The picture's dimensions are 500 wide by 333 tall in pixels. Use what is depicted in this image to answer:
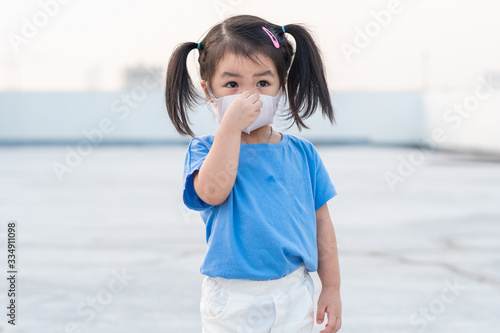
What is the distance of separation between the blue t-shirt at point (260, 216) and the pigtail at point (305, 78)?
17 centimetres

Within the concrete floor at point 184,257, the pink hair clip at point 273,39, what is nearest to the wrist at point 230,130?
the pink hair clip at point 273,39

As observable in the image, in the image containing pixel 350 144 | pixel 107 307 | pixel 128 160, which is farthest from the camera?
pixel 350 144

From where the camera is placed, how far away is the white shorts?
163 centimetres

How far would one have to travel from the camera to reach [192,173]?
5.47 ft

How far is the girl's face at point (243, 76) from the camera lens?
1.67 metres

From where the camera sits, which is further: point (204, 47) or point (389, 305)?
point (389, 305)

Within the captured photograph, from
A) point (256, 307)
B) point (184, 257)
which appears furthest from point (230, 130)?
point (184, 257)

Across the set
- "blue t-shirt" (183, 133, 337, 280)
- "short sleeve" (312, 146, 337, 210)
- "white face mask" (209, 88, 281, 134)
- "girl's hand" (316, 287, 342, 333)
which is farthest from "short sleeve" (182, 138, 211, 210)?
"girl's hand" (316, 287, 342, 333)

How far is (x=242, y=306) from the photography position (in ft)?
5.34

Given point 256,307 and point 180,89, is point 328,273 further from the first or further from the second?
point 180,89

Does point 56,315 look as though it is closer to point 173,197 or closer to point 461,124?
point 173,197

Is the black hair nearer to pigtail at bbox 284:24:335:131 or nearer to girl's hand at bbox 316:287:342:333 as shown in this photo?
pigtail at bbox 284:24:335:131

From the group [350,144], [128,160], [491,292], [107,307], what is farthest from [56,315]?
[350,144]

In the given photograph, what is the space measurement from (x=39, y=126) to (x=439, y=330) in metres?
21.2
